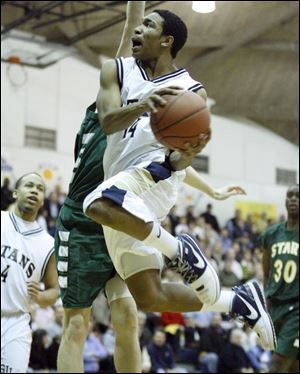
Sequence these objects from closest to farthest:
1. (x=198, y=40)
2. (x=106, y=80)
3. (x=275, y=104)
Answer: (x=106, y=80)
(x=198, y=40)
(x=275, y=104)

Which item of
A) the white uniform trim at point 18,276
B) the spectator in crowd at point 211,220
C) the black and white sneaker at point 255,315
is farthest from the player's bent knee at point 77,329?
the spectator in crowd at point 211,220

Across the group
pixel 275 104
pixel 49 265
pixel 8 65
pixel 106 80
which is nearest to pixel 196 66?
pixel 275 104

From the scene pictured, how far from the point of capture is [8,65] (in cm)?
1772

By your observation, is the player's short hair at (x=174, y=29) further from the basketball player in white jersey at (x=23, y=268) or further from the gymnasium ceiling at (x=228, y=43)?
the gymnasium ceiling at (x=228, y=43)

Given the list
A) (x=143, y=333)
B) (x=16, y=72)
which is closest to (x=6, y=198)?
(x=143, y=333)

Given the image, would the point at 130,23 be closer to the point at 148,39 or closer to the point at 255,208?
the point at 148,39

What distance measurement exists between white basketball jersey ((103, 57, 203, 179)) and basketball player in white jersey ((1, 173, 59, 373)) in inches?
79.1

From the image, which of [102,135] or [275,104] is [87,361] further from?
[275,104]

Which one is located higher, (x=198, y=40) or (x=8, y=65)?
(x=198, y=40)

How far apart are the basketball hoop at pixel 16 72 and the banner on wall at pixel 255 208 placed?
779cm

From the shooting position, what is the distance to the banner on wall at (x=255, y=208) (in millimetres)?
22609

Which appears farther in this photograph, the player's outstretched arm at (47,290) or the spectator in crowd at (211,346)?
the spectator in crowd at (211,346)

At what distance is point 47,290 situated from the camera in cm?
659

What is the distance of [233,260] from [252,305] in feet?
41.1
